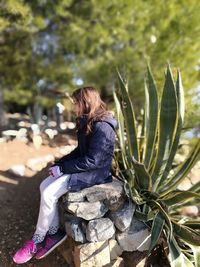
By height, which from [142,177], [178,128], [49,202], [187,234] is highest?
[178,128]

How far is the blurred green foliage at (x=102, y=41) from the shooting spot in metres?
4.87

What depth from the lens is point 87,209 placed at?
7.77ft

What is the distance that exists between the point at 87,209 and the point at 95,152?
0.36 metres

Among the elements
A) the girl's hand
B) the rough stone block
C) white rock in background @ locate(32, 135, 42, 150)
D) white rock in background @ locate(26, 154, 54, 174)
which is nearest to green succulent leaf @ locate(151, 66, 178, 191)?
the rough stone block

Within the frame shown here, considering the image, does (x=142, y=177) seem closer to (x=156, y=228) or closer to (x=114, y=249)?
(x=156, y=228)

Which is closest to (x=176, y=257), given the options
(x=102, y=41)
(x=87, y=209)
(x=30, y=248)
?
(x=87, y=209)

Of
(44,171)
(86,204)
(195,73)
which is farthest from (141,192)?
(195,73)

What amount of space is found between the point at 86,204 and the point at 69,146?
1.88 meters

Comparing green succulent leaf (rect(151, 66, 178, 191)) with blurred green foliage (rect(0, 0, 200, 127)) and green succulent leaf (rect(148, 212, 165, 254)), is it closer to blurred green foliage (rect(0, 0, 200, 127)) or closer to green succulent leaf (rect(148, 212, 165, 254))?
green succulent leaf (rect(148, 212, 165, 254))

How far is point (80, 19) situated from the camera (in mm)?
4977

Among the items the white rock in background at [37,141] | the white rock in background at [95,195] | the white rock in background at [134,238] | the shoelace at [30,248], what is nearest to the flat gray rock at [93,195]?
the white rock in background at [95,195]

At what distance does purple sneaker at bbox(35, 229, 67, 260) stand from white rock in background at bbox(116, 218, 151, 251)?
0.37m

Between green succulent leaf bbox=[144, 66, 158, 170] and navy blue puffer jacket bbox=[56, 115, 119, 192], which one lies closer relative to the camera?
navy blue puffer jacket bbox=[56, 115, 119, 192]

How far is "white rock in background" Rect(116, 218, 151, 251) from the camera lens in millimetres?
2449
